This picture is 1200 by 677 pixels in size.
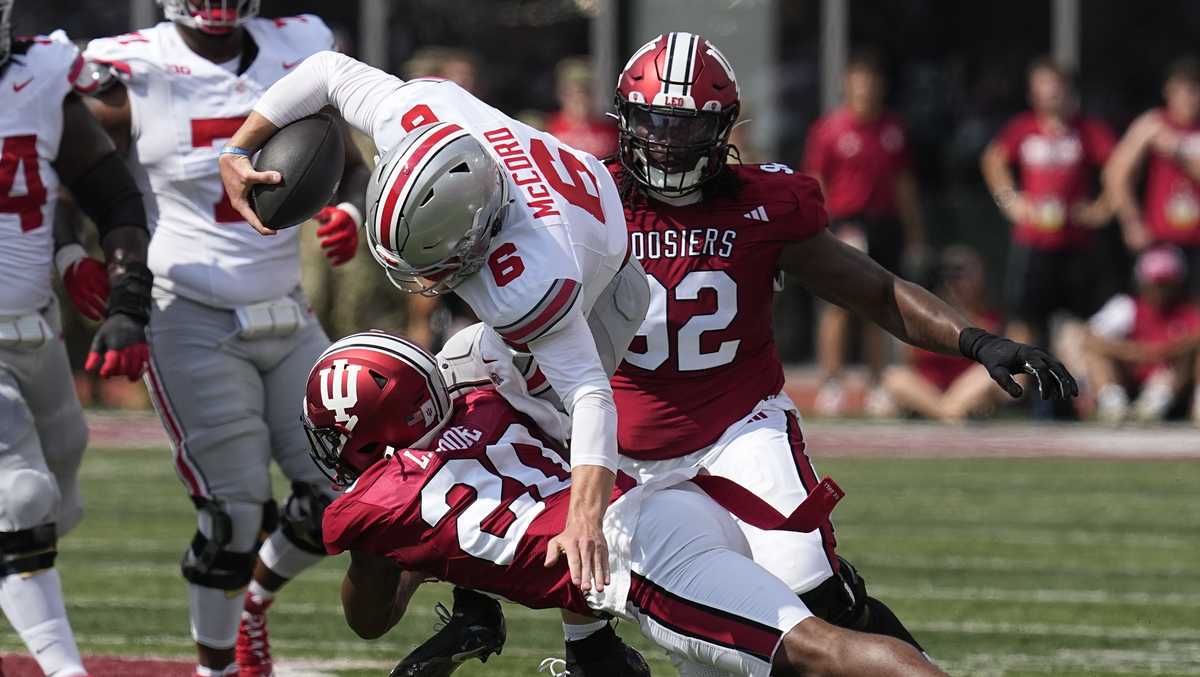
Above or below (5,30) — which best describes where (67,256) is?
below

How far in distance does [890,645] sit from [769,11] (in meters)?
11.1

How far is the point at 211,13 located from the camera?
5496 millimetres

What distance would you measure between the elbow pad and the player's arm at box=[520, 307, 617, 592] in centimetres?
173

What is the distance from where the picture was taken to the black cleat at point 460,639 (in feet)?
14.4

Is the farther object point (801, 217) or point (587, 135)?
point (587, 135)

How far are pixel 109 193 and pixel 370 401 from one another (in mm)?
1558

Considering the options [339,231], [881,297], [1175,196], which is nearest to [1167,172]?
[1175,196]

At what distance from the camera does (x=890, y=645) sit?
3830 mm

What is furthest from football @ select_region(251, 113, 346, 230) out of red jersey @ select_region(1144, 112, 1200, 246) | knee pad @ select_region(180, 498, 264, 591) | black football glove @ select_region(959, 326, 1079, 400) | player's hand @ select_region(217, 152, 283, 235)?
red jersey @ select_region(1144, 112, 1200, 246)

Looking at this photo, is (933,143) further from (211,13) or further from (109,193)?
(109,193)

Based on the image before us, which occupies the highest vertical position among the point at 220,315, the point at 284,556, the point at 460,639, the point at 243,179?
the point at 243,179

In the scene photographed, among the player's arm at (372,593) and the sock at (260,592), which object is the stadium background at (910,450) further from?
the player's arm at (372,593)

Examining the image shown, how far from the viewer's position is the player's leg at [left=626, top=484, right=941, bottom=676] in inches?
151

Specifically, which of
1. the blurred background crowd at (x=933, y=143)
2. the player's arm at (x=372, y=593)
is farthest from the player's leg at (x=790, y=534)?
the blurred background crowd at (x=933, y=143)
